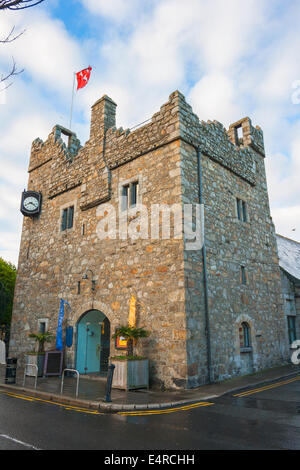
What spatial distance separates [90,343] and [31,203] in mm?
7858

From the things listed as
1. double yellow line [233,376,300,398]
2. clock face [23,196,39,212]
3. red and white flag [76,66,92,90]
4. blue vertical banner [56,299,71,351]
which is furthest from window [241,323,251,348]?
red and white flag [76,66,92,90]

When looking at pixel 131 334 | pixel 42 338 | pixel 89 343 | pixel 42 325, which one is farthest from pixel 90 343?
pixel 131 334

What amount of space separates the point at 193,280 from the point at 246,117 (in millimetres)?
9276

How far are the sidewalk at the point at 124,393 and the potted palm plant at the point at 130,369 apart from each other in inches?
11.3

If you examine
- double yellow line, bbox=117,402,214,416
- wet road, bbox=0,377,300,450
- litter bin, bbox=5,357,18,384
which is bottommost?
double yellow line, bbox=117,402,214,416

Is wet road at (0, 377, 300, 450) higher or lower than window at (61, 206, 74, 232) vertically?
lower

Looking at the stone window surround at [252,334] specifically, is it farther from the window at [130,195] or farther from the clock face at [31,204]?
the clock face at [31,204]

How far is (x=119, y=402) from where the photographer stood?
7.61m

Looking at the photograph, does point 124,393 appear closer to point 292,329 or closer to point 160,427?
point 160,427

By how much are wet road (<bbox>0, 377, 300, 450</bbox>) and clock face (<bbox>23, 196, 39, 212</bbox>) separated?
34.4 ft

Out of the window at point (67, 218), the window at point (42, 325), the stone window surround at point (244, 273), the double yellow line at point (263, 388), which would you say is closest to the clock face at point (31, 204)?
the window at point (67, 218)

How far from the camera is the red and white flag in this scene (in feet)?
51.8

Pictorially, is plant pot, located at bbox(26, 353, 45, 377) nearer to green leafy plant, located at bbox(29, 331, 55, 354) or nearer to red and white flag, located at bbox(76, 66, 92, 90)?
green leafy plant, located at bbox(29, 331, 55, 354)

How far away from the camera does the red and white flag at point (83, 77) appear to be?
15797mm
